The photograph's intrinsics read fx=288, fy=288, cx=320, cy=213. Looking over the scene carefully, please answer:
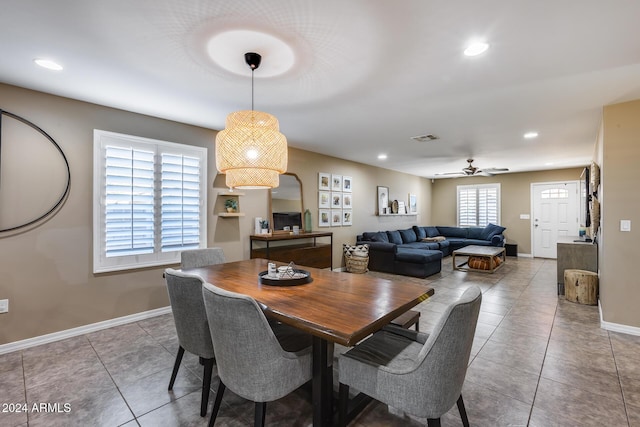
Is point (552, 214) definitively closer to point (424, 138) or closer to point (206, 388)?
point (424, 138)

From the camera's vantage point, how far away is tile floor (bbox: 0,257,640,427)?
184 cm

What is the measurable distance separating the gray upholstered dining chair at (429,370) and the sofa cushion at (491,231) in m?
7.56

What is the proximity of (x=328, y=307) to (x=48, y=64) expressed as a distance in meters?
2.95

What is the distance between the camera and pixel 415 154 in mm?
5859

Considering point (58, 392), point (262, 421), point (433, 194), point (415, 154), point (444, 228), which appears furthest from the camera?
point (433, 194)

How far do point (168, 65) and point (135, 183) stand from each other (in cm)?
166

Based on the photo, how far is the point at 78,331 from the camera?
3.07m

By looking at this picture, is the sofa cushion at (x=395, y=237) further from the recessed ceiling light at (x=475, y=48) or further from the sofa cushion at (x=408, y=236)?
the recessed ceiling light at (x=475, y=48)

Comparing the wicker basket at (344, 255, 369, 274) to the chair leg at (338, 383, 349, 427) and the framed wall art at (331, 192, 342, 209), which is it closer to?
the framed wall art at (331, 192, 342, 209)

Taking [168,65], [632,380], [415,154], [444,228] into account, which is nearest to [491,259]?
[415,154]

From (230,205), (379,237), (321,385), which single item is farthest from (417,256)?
(321,385)

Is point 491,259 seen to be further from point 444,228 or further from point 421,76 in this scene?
point 421,76

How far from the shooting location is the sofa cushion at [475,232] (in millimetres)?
8414

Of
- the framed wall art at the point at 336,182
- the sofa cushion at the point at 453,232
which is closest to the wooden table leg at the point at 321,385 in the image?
the framed wall art at the point at 336,182
